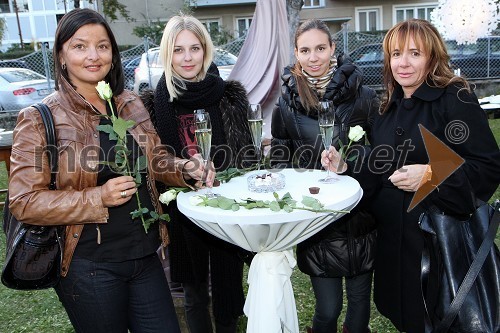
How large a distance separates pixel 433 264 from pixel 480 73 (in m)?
12.2

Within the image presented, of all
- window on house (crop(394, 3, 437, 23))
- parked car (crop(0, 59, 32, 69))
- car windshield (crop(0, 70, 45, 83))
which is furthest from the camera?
window on house (crop(394, 3, 437, 23))

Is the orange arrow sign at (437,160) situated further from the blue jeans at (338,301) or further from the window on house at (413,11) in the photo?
the window on house at (413,11)

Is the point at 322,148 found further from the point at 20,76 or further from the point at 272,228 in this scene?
the point at 20,76

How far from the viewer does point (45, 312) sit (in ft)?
13.7

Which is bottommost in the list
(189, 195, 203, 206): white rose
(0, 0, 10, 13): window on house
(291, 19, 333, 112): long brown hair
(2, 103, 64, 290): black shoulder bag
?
(2, 103, 64, 290): black shoulder bag

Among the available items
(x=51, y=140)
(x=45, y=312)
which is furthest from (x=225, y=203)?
(x=45, y=312)

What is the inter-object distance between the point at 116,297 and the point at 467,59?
1278cm

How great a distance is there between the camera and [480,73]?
12.9 metres

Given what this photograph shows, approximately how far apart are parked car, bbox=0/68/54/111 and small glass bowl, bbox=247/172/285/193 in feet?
36.3

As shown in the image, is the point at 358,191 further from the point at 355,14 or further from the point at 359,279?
the point at 355,14

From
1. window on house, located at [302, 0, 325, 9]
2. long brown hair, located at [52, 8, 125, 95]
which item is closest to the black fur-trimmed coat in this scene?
long brown hair, located at [52, 8, 125, 95]

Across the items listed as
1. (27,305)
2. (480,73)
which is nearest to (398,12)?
(480,73)

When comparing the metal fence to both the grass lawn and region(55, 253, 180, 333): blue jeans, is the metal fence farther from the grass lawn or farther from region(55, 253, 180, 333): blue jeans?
region(55, 253, 180, 333): blue jeans

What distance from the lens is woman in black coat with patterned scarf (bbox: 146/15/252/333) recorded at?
2871 mm
